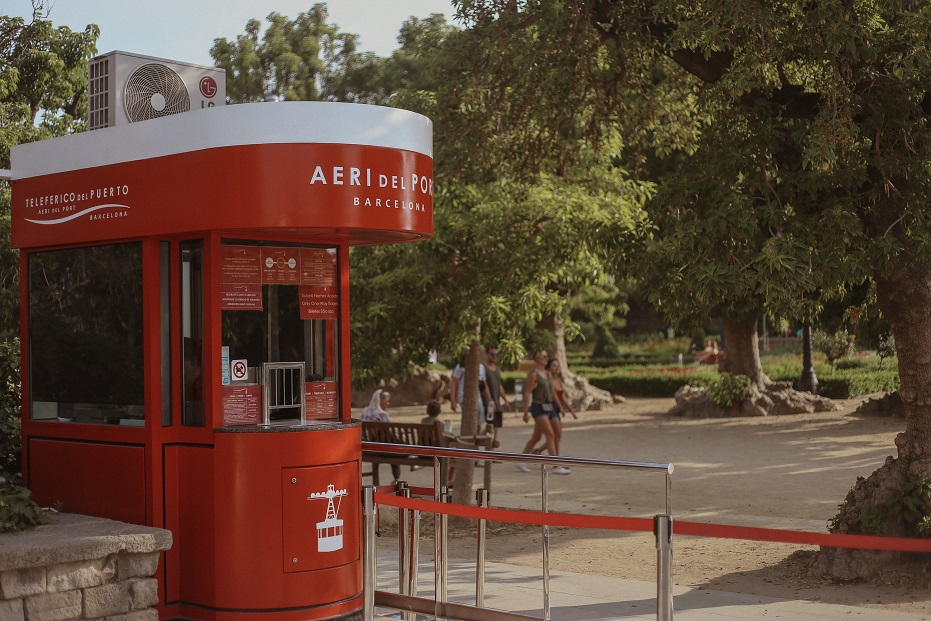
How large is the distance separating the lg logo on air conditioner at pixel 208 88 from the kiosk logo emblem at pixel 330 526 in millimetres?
3277

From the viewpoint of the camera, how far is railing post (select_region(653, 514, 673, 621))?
5.70 metres

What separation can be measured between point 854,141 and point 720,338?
164 feet

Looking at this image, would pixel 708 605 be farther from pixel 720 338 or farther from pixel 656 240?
pixel 720 338

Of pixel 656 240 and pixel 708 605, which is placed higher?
pixel 656 240

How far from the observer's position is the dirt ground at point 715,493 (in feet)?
29.9

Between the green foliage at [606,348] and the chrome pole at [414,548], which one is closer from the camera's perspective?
the chrome pole at [414,548]

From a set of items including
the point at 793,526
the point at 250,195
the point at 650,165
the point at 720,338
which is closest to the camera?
the point at 250,195

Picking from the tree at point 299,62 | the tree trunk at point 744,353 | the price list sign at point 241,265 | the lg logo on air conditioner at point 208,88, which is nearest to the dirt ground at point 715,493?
the tree trunk at point 744,353

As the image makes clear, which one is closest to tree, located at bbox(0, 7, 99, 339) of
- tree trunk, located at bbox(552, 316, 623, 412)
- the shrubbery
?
tree trunk, located at bbox(552, 316, 623, 412)

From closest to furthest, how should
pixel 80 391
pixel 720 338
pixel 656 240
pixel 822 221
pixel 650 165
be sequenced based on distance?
pixel 80 391 → pixel 822 221 → pixel 656 240 → pixel 650 165 → pixel 720 338

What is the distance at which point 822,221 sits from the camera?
837cm

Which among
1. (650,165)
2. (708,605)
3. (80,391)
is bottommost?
(708,605)

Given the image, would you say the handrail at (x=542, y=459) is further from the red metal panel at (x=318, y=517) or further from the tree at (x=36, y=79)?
the tree at (x=36, y=79)

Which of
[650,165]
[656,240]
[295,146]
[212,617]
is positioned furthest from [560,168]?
[650,165]
